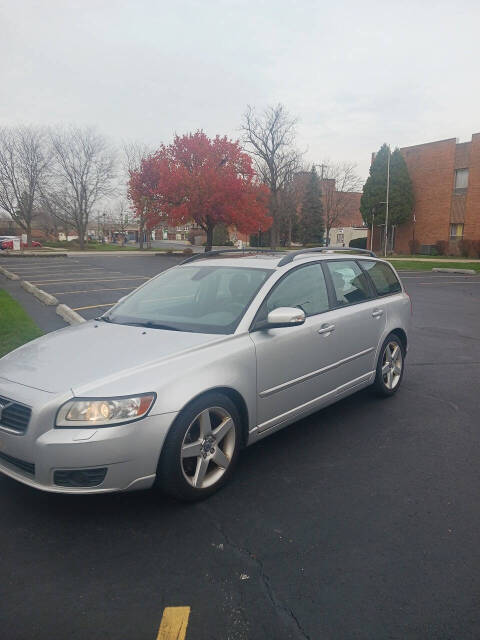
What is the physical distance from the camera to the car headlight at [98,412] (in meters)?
2.80

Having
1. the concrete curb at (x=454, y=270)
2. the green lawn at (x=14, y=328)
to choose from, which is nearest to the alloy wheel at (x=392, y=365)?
the green lawn at (x=14, y=328)

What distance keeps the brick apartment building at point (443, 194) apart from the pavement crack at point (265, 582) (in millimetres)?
38657

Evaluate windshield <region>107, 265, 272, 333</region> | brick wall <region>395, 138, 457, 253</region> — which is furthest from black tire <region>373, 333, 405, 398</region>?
brick wall <region>395, 138, 457, 253</region>

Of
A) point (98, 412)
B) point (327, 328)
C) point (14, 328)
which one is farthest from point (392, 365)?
point (14, 328)

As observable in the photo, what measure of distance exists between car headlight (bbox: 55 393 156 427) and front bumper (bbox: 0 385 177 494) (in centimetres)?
4

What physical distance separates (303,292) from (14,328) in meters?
5.73

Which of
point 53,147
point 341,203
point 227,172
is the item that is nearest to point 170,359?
point 227,172

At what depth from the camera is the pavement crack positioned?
7.27ft

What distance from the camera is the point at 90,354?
333 cm

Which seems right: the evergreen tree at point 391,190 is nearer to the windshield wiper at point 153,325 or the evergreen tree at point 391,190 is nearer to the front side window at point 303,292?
the front side window at point 303,292

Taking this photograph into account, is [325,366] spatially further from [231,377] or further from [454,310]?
[454,310]

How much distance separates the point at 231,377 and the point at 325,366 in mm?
1207

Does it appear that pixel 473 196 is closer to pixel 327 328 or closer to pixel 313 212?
pixel 313 212

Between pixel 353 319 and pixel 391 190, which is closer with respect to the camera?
pixel 353 319
